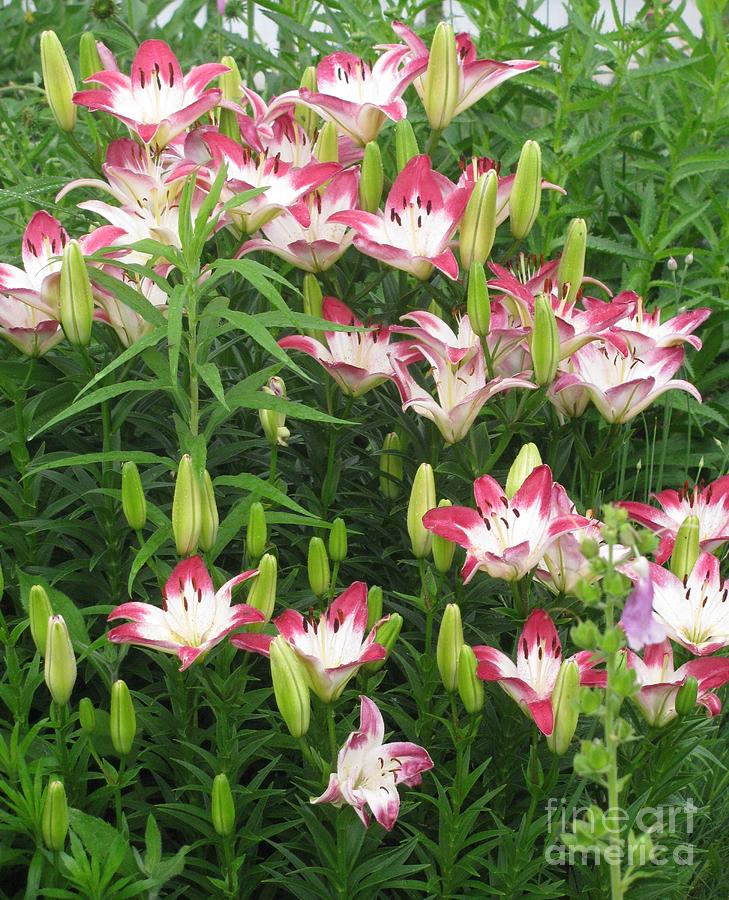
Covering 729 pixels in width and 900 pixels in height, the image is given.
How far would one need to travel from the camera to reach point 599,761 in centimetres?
104

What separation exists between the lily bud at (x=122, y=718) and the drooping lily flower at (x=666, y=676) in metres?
0.64

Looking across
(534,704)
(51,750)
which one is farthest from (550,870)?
(51,750)

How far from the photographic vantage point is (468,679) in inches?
56.5

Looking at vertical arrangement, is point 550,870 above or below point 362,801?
below

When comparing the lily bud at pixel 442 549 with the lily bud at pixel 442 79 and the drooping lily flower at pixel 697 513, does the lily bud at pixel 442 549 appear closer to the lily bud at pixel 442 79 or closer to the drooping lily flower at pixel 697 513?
the drooping lily flower at pixel 697 513

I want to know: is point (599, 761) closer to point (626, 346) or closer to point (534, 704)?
point (534, 704)

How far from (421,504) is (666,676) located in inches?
15.5

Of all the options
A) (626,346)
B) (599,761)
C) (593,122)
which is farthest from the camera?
(593,122)

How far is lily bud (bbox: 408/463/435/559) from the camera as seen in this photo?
60.9 inches

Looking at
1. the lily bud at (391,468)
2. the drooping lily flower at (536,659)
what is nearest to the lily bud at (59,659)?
the drooping lily flower at (536,659)

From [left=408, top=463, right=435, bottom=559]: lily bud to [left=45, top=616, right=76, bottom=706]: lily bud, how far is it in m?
0.47

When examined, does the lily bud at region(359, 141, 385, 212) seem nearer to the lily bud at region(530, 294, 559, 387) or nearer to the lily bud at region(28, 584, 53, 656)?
the lily bud at region(530, 294, 559, 387)

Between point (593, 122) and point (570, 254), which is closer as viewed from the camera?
point (570, 254)

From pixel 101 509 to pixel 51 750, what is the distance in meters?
0.35
